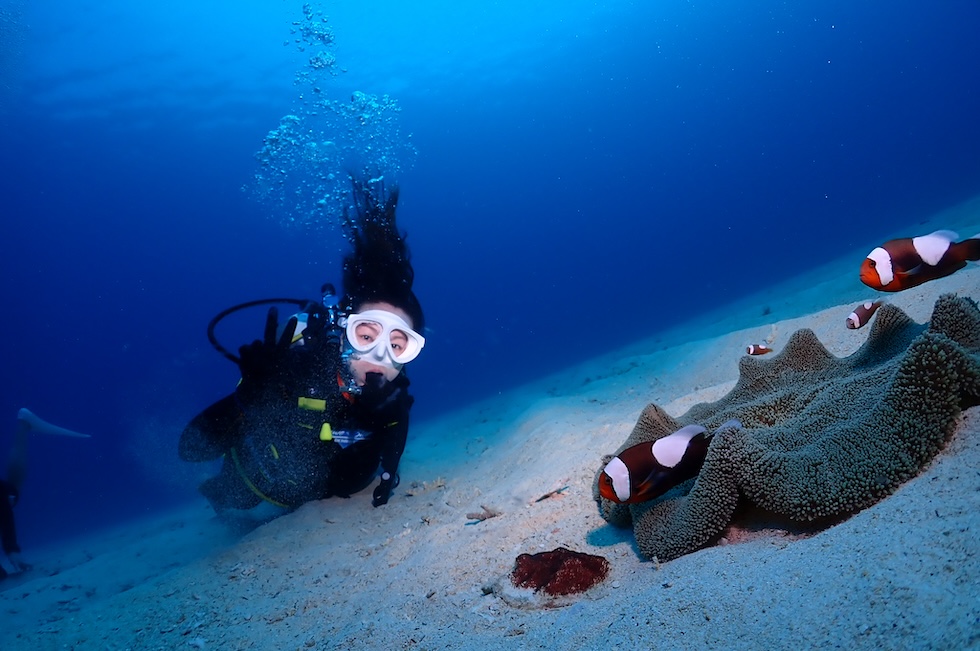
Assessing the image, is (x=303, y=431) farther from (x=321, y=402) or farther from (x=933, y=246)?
(x=933, y=246)

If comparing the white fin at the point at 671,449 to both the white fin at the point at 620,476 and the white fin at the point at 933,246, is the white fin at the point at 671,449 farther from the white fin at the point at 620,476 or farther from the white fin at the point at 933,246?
the white fin at the point at 933,246

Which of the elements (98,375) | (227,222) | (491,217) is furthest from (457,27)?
(491,217)

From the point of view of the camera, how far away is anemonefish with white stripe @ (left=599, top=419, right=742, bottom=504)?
234 cm

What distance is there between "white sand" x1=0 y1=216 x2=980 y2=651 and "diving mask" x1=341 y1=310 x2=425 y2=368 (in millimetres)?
1693

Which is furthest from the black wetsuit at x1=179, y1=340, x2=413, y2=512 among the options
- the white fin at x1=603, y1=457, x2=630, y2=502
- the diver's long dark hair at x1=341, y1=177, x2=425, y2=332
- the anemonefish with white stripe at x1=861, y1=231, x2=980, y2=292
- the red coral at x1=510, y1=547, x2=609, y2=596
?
the anemonefish with white stripe at x1=861, y1=231, x2=980, y2=292

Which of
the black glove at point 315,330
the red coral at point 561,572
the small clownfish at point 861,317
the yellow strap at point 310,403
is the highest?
the black glove at point 315,330

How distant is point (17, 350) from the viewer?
55562mm

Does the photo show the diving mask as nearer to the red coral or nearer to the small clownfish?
the red coral

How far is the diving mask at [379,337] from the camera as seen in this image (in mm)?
5172

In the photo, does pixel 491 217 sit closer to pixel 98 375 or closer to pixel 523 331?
pixel 523 331

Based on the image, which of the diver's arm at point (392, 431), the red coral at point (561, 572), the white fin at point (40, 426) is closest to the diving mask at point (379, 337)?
the diver's arm at point (392, 431)

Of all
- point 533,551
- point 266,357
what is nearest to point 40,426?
point 266,357

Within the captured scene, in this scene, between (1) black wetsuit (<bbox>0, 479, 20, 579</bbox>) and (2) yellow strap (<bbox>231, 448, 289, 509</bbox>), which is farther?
(1) black wetsuit (<bbox>0, 479, 20, 579</bbox>)

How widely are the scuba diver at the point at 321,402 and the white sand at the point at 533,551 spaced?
1.68ft
